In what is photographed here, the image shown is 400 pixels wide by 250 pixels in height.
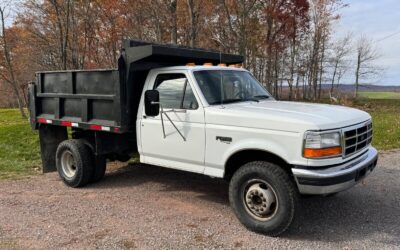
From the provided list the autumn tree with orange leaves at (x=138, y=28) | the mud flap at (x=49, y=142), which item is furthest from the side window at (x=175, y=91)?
the autumn tree with orange leaves at (x=138, y=28)

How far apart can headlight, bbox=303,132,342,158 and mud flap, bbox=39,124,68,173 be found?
546 cm

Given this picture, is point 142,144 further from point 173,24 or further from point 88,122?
point 173,24

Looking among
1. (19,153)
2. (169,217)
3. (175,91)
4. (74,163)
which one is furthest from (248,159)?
(19,153)

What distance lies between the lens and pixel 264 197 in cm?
486

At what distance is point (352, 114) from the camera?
16.7 ft

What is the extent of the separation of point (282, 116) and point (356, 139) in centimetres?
101

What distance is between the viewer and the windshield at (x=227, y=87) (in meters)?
5.64

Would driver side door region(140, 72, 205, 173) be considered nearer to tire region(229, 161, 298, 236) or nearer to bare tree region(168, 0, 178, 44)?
tire region(229, 161, 298, 236)

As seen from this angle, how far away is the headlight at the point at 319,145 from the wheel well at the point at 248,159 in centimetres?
41

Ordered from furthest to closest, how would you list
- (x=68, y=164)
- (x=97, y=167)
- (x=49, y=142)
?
(x=49, y=142)
(x=68, y=164)
(x=97, y=167)

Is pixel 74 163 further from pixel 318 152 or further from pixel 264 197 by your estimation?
pixel 318 152

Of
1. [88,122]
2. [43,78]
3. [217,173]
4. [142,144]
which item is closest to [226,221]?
[217,173]

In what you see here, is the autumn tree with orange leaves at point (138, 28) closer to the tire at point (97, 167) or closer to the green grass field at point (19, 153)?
the green grass field at point (19, 153)

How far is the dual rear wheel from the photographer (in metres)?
7.04
